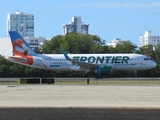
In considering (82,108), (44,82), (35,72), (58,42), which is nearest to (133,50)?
(58,42)

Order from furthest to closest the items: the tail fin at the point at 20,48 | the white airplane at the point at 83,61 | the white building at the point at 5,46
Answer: the white building at the point at 5,46 < the tail fin at the point at 20,48 < the white airplane at the point at 83,61

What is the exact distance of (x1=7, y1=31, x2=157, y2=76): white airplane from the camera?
60.0m

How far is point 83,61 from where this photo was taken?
2418 inches

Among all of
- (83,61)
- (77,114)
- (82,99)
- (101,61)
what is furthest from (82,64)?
(77,114)

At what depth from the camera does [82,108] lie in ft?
65.0

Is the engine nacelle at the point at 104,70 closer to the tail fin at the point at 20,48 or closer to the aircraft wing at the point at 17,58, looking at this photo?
the tail fin at the point at 20,48

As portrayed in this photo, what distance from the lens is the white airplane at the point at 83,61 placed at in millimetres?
60031

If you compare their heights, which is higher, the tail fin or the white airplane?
the tail fin

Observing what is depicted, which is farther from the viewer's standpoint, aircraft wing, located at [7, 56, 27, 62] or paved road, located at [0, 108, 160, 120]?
aircraft wing, located at [7, 56, 27, 62]

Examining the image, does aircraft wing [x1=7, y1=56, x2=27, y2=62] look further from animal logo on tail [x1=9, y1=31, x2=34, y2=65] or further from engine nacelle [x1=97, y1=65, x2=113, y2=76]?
engine nacelle [x1=97, y1=65, x2=113, y2=76]

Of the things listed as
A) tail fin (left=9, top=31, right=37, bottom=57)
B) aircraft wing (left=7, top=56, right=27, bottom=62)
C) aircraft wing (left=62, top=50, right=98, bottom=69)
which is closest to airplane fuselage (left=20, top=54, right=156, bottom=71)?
aircraft wing (left=62, top=50, right=98, bottom=69)

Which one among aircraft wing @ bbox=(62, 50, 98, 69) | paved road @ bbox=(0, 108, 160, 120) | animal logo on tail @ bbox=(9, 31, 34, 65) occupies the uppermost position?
animal logo on tail @ bbox=(9, 31, 34, 65)

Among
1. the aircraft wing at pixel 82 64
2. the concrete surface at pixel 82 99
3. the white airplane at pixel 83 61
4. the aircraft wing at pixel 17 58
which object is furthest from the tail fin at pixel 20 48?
the concrete surface at pixel 82 99

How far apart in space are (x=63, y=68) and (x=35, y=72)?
828 cm
